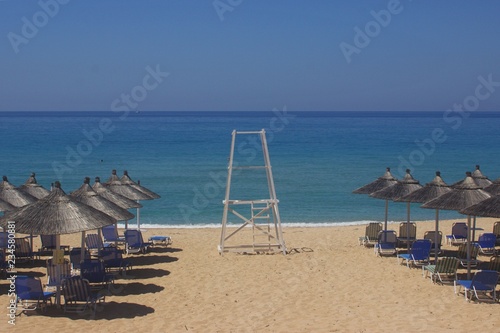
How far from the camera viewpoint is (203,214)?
26.1 metres

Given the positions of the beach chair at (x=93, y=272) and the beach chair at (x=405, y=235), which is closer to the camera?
the beach chair at (x=93, y=272)

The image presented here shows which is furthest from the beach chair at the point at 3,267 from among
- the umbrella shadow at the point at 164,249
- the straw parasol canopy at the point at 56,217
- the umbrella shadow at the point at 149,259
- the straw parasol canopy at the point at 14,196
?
the umbrella shadow at the point at 164,249

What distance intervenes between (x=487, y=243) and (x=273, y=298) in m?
6.74

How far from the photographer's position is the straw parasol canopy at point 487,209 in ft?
34.2

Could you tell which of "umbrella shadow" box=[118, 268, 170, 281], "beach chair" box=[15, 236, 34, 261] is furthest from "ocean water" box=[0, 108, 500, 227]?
"umbrella shadow" box=[118, 268, 170, 281]

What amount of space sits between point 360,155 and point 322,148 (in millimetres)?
8502

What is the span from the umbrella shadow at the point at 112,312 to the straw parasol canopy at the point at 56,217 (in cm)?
126

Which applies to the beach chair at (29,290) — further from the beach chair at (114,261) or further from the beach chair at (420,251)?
the beach chair at (420,251)

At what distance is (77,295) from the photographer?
9.31 metres

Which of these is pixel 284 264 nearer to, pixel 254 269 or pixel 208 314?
pixel 254 269

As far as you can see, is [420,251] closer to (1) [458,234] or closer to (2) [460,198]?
(2) [460,198]

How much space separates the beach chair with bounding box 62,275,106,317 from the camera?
30.3ft

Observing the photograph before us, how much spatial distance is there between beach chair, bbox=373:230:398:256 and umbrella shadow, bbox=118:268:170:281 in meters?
5.20

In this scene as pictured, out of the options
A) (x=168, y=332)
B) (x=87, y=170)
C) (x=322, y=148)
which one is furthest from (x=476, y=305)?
(x=322, y=148)
